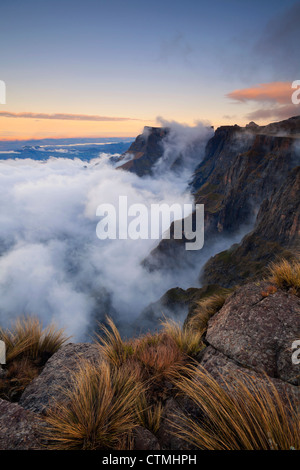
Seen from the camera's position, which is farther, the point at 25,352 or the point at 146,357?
the point at 25,352

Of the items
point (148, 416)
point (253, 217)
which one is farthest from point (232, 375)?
point (253, 217)

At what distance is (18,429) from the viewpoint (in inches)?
111

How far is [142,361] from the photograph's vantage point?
423cm

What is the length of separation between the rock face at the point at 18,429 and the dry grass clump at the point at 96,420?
155mm

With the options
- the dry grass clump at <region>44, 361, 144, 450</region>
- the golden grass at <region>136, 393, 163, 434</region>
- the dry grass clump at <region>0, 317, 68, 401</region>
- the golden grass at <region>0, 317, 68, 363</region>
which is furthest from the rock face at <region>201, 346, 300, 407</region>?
the golden grass at <region>0, 317, 68, 363</region>

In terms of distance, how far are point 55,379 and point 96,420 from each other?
6.23 feet

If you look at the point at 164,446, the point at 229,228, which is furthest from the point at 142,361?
the point at 229,228

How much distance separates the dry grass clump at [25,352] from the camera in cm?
407

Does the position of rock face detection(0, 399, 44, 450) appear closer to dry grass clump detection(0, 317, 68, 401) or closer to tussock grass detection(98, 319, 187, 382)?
dry grass clump detection(0, 317, 68, 401)

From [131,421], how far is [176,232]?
571 feet

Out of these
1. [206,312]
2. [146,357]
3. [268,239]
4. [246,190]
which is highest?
Result: [246,190]

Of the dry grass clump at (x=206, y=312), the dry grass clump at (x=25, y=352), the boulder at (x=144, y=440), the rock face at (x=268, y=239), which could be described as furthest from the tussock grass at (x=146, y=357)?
the rock face at (x=268, y=239)

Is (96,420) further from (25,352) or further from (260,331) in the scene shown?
(25,352)
